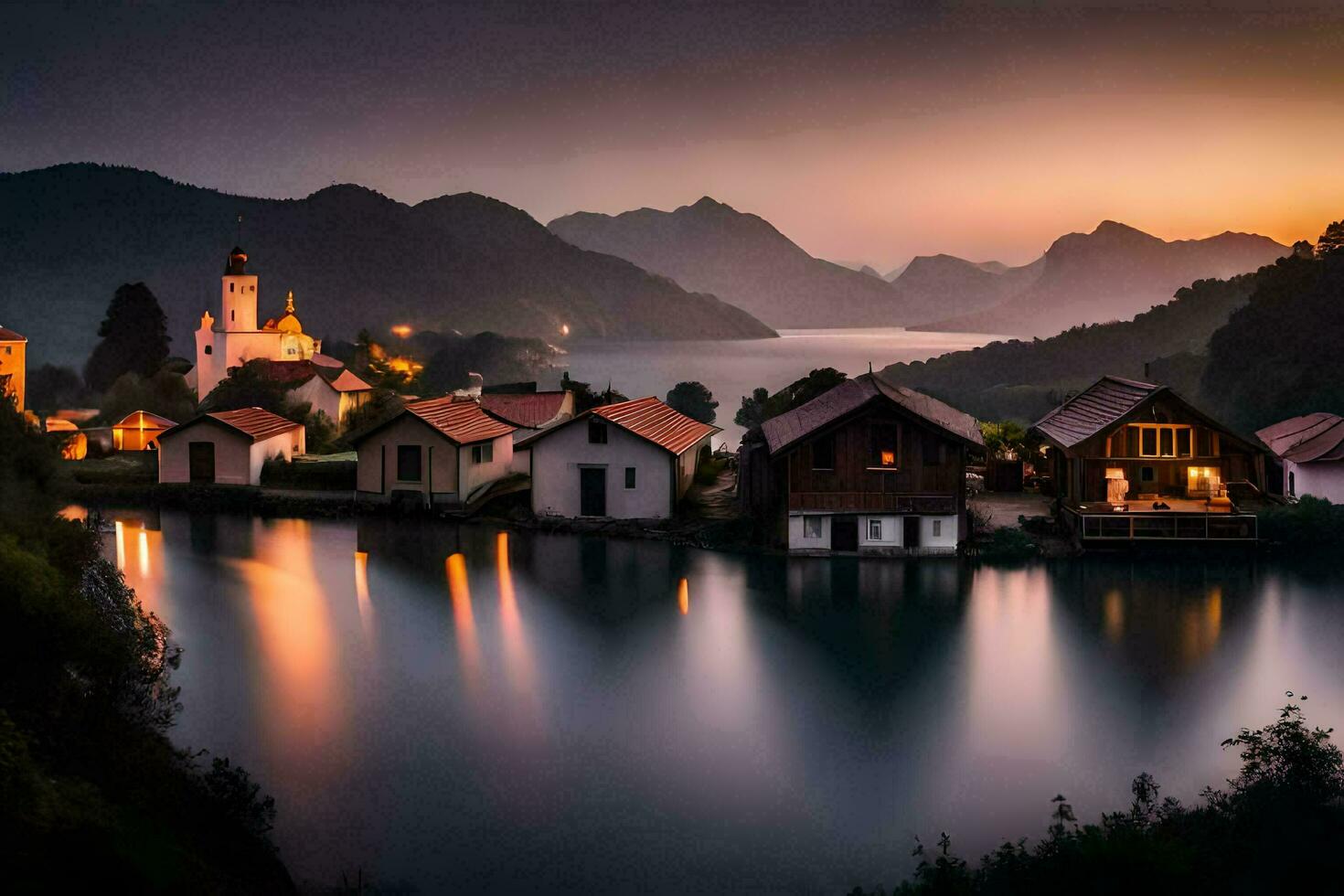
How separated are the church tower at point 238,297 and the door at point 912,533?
119 feet

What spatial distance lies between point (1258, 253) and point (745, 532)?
63.7 m

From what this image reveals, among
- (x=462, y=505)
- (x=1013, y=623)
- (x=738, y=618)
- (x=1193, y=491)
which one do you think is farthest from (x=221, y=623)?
(x=1193, y=491)

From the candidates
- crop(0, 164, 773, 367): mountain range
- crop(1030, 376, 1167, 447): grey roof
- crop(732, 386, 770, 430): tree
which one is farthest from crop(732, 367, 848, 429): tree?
crop(0, 164, 773, 367): mountain range

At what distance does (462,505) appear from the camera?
31.2 metres

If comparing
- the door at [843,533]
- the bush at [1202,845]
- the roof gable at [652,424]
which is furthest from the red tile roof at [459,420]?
the bush at [1202,845]

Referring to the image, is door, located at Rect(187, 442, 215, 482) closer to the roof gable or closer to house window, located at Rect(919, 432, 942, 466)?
the roof gable

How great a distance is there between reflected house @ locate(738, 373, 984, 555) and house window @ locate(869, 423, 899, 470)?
0.02 metres

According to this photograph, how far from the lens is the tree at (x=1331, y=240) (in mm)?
48062

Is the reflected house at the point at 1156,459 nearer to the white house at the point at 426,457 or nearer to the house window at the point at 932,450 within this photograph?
the house window at the point at 932,450

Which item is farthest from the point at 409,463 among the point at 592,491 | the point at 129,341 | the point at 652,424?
the point at 129,341

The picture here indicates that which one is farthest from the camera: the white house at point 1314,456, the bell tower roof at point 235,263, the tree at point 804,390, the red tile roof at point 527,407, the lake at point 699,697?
the bell tower roof at point 235,263

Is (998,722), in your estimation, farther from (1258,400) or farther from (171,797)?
(1258,400)

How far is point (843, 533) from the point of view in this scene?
26.1m

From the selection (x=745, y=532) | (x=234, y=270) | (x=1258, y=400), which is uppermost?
(x=234, y=270)
